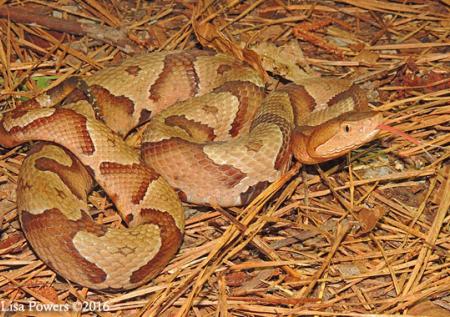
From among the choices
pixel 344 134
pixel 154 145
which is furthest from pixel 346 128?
pixel 154 145

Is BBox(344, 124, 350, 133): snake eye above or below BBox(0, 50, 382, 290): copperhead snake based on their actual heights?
above

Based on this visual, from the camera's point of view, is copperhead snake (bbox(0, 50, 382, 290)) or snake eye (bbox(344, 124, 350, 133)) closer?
copperhead snake (bbox(0, 50, 382, 290))

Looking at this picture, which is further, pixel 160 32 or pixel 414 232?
pixel 160 32

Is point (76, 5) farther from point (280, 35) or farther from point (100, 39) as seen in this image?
point (280, 35)

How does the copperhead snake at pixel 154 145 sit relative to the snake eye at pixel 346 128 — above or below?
below

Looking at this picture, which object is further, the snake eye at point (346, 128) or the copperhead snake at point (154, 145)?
the snake eye at point (346, 128)

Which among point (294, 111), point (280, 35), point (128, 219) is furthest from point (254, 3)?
point (128, 219)

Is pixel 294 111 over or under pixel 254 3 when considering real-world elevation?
under

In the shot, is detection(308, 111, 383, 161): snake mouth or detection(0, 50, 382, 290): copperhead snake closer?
detection(0, 50, 382, 290): copperhead snake
